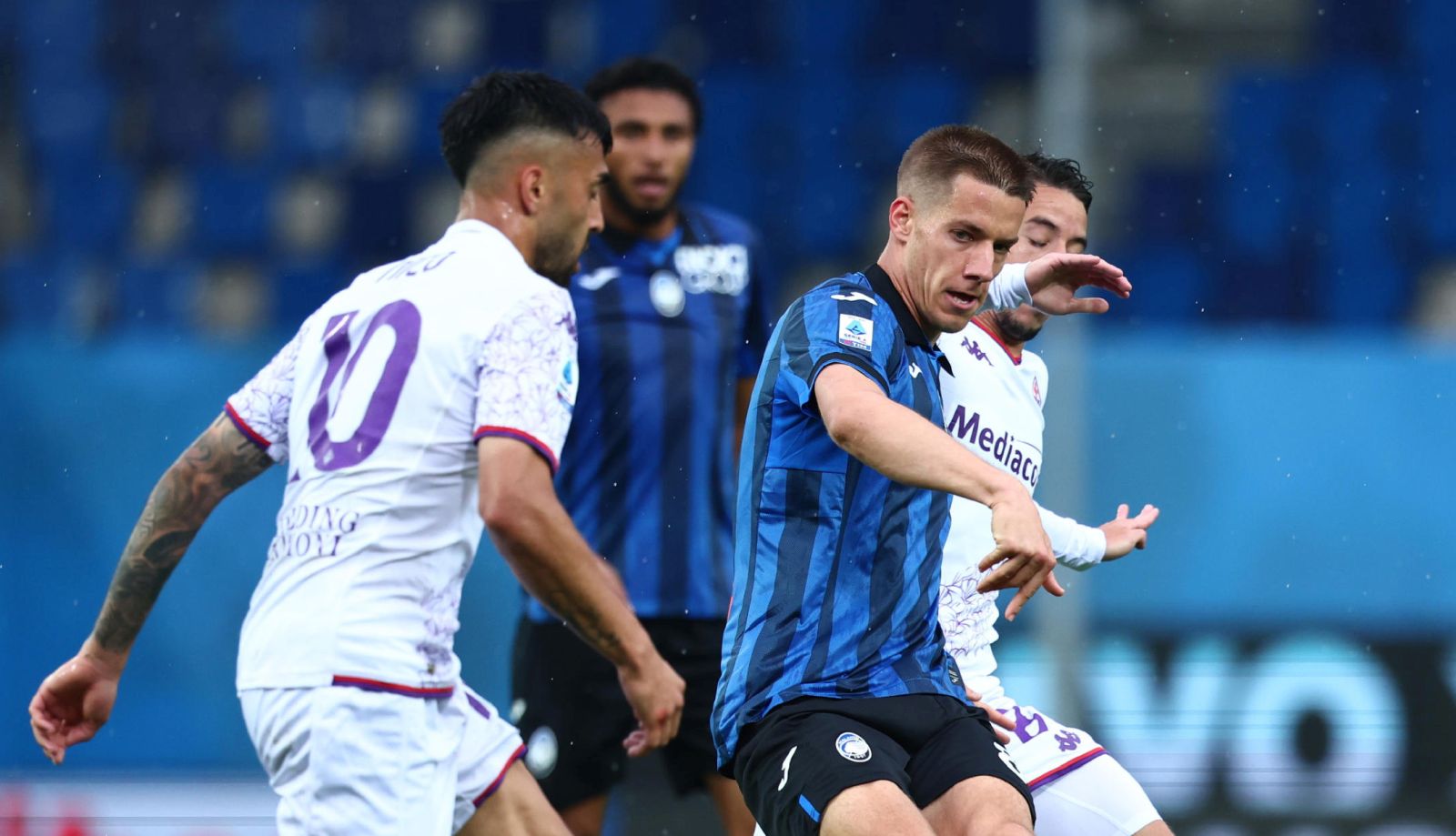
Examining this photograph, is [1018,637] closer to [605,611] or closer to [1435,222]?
[1435,222]

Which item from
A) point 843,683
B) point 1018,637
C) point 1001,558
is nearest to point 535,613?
point 843,683

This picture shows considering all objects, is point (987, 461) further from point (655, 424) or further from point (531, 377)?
point (655, 424)

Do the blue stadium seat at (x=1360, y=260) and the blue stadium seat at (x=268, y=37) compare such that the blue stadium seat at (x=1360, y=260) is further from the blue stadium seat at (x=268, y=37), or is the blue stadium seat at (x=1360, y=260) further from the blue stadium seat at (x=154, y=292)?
the blue stadium seat at (x=154, y=292)

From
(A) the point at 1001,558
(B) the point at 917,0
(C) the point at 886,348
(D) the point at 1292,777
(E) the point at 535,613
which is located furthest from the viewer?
(B) the point at 917,0

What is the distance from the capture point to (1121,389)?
8.03m

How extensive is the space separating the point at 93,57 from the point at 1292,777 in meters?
6.67

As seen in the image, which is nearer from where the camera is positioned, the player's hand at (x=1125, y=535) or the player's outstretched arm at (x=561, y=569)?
the player's outstretched arm at (x=561, y=569)

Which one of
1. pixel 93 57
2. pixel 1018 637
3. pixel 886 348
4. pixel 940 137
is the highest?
pixel 93 57

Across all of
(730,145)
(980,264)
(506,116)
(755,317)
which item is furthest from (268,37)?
(980,264)

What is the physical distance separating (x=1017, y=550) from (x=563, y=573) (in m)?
1.10

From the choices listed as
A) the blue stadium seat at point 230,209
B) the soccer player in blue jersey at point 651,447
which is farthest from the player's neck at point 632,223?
the blue stadium seat at point 230,209

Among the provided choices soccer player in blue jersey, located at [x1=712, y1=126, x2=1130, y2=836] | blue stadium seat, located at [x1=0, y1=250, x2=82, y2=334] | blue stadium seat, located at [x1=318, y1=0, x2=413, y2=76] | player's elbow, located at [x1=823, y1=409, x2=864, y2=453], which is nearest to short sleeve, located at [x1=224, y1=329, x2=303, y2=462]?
soccer player in blue jersey, located at [x1=712, y1=126, x2=1130, y2=836]

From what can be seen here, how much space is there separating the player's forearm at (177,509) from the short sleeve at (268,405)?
28 millimetres

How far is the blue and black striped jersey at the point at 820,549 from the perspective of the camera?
11.0 ft
